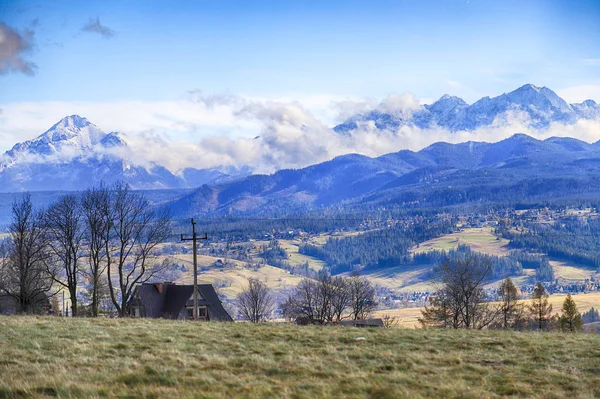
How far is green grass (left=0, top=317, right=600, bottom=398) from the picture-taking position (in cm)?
1580

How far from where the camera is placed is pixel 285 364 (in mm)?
19906

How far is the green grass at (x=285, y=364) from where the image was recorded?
15805mm

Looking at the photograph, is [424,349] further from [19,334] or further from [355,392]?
[19,334]

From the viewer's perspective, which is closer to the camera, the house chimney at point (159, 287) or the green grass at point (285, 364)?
the green grass at point (285, 364)

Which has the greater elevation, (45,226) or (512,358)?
(45,226)

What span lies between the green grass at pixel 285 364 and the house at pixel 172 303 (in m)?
51.7

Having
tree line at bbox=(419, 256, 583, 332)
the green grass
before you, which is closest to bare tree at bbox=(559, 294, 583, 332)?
tree line at bbox=(419, 256, 583, 332)

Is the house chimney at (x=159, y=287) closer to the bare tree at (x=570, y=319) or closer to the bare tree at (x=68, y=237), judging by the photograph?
the bare tree at (x=68, y=237)

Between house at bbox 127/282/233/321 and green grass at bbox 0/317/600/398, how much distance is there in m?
51.7

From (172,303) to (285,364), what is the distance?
214 feet

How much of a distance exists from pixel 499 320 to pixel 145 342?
2398 inches

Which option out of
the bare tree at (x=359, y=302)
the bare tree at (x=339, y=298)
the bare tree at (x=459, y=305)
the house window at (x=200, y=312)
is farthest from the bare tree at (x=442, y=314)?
the house window at (x=200, y=312)

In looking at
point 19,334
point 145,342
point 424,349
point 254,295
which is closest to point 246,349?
point 145,342

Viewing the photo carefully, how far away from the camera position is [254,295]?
90312 millimetres
